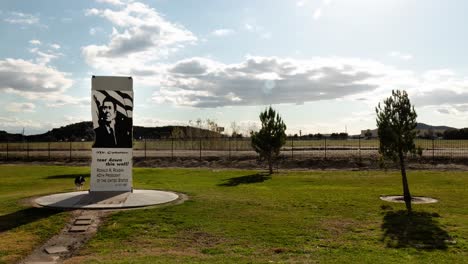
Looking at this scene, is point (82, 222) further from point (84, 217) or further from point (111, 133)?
point (111, 133)

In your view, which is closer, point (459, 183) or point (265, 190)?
point (265, 190)

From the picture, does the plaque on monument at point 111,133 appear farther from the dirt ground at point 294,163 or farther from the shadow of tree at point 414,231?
the dirt ground at point 294,163

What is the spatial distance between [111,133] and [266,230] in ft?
27.2

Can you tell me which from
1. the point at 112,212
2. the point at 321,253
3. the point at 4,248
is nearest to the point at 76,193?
the point at 112,212

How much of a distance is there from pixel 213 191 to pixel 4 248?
374 inches

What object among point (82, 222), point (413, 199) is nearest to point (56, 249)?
point (82, 222)

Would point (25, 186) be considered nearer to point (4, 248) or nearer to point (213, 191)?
point (213, 191)

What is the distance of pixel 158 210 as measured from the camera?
1298 centimetres

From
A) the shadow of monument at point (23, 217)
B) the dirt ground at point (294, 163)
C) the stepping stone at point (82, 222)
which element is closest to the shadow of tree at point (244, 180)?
the dirt ground at point (294, 163)

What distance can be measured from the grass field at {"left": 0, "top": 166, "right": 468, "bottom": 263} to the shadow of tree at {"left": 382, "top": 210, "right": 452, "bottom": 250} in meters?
0.02

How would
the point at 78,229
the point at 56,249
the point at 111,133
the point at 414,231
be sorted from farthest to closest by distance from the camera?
the point at 111,133, the point at 78,229, the point at 414,231, the point at 56,249

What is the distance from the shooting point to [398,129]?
1450cm

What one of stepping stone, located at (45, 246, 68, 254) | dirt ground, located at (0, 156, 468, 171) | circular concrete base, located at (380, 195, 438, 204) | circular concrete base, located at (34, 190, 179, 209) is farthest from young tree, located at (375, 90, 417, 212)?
dirt ground, located at (0, 156, 468, 171)

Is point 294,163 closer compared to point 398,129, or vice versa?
point 398,129
